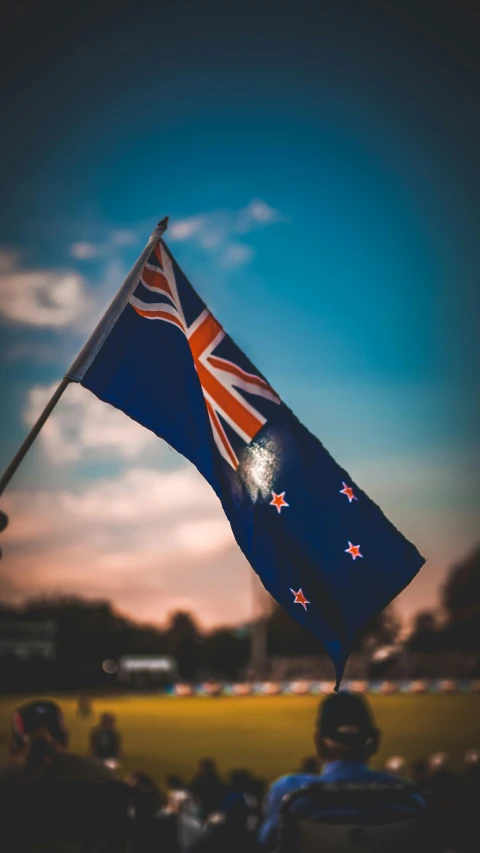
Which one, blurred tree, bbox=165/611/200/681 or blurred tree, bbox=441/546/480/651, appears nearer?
blurred tree, bbox=441/546/480/651

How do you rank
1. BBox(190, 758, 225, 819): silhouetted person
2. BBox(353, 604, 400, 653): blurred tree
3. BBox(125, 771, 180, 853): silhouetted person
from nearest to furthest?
BBox(125, 771, 180, 853): silhouetted person < BBox(190, 758, 225, 819): silhouetted person < BBox(353, 604, 400, 653): blurred tree

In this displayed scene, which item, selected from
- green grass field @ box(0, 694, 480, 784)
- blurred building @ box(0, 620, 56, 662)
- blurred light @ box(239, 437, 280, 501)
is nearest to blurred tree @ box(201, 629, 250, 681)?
blurred building @ box(0, 620, 56, 662)

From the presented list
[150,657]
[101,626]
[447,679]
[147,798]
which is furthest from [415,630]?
[147,798]

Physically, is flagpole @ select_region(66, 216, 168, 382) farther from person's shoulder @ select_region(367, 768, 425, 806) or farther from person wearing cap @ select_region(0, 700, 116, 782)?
person's shoulder @ select_region(367, 768, 425, 806)

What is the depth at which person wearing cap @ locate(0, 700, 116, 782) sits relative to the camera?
3.25 m

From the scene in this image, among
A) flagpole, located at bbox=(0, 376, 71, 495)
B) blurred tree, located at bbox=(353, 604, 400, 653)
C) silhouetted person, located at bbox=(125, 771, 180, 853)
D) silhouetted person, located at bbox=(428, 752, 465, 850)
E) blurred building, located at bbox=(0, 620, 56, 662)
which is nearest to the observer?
flagpole, located at bbox=(0, 376, 71, 495)

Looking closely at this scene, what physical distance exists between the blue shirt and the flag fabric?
2211 mm

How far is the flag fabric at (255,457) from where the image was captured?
19.2 feet

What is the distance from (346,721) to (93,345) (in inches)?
128

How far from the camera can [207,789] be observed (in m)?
9.86

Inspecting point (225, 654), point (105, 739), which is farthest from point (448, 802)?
point (225, 654)

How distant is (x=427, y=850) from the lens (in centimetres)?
315

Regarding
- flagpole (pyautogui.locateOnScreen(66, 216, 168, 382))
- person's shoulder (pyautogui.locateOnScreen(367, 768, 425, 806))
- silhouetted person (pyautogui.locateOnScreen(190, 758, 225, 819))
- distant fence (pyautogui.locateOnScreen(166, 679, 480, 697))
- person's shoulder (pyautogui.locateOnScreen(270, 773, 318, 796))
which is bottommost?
distant fence (pyautogui.locateOnScreen(166, 679, 480, 697))

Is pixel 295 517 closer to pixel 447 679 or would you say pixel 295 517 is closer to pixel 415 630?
pixel 447 679
